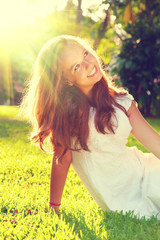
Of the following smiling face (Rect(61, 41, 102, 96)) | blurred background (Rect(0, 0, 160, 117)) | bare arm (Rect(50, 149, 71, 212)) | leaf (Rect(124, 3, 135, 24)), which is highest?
smiling face (Rect(61, 41, 102, 96))

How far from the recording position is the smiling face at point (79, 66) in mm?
2543

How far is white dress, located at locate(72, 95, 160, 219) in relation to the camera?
263 cm

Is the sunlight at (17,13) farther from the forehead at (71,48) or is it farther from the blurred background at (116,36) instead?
the forehead at (71,48)

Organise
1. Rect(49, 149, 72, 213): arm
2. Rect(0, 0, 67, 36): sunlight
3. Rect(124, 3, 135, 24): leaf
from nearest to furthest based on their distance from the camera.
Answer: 1. Rect(49, 149, 72, 213): arm
2. Rect(124, 3, 135, 24): leaf
3. Rect(0, 0, 67, 36): sunlight

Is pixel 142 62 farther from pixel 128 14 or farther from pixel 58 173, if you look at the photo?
pixel 58 173

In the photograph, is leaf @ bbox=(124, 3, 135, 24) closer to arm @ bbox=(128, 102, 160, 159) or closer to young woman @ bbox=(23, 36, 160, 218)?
young woman @ bbox=(23, 36, 160, 218)

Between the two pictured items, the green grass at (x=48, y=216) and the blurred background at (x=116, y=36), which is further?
the blurred background at (x=116, y=36)

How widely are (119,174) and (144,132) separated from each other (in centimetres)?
38

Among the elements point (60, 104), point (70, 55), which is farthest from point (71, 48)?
point (60, 104)

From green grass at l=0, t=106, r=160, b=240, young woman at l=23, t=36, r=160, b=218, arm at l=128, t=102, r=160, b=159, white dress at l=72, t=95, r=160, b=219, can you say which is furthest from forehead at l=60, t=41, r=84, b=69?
green grass at l=0, t=106, r=160, b=240

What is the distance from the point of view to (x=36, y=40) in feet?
64.8

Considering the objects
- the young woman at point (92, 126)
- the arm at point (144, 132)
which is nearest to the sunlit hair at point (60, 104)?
the young woman at point (92, 126)

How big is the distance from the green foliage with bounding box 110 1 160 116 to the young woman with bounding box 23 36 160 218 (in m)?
8.97

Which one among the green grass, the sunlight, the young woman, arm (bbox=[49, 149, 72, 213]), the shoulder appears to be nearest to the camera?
the green grass
